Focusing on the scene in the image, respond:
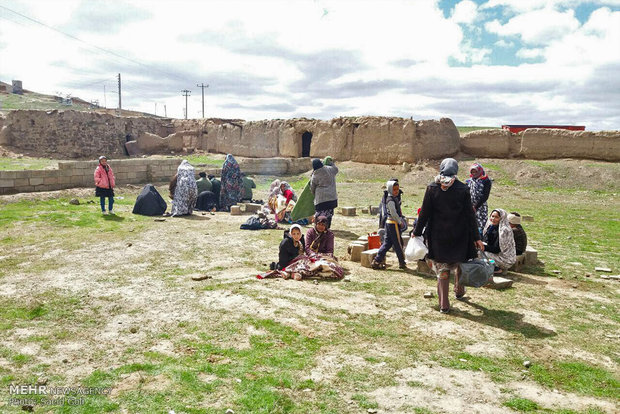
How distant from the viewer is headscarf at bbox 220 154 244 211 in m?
13.1

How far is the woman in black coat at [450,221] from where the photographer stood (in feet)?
15.7

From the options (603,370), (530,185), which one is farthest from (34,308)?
(530,185)

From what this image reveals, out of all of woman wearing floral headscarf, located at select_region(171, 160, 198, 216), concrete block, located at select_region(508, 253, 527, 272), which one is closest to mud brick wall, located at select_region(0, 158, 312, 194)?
woman wearing floral headscarf, located at select_region(171, 160, 198, 216)

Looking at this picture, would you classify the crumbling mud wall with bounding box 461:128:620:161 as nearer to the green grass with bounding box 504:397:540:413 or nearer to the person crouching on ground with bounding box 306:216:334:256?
the person crouching on ground with bounding box 306:216:334:256

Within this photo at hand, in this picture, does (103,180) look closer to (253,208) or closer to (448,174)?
(253,208)

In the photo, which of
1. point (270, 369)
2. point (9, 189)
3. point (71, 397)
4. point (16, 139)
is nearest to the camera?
point (71, 397)

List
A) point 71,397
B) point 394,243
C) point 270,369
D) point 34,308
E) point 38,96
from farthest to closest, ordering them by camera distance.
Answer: point 38,96 → point 394,243 → point 34,308 → point 270,369 → point 71,397

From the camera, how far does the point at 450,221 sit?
15.8 feet

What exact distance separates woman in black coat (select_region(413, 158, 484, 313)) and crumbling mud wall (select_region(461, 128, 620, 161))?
18821 mm

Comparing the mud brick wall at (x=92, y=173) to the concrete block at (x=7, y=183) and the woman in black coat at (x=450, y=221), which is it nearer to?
the concrete block at (x=7, y=183)

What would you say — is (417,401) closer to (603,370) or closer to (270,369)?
(270,369)

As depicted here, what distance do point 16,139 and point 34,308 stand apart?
25.8 m

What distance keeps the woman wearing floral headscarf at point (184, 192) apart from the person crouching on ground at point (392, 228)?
659cm

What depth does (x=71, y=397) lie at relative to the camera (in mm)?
3211
